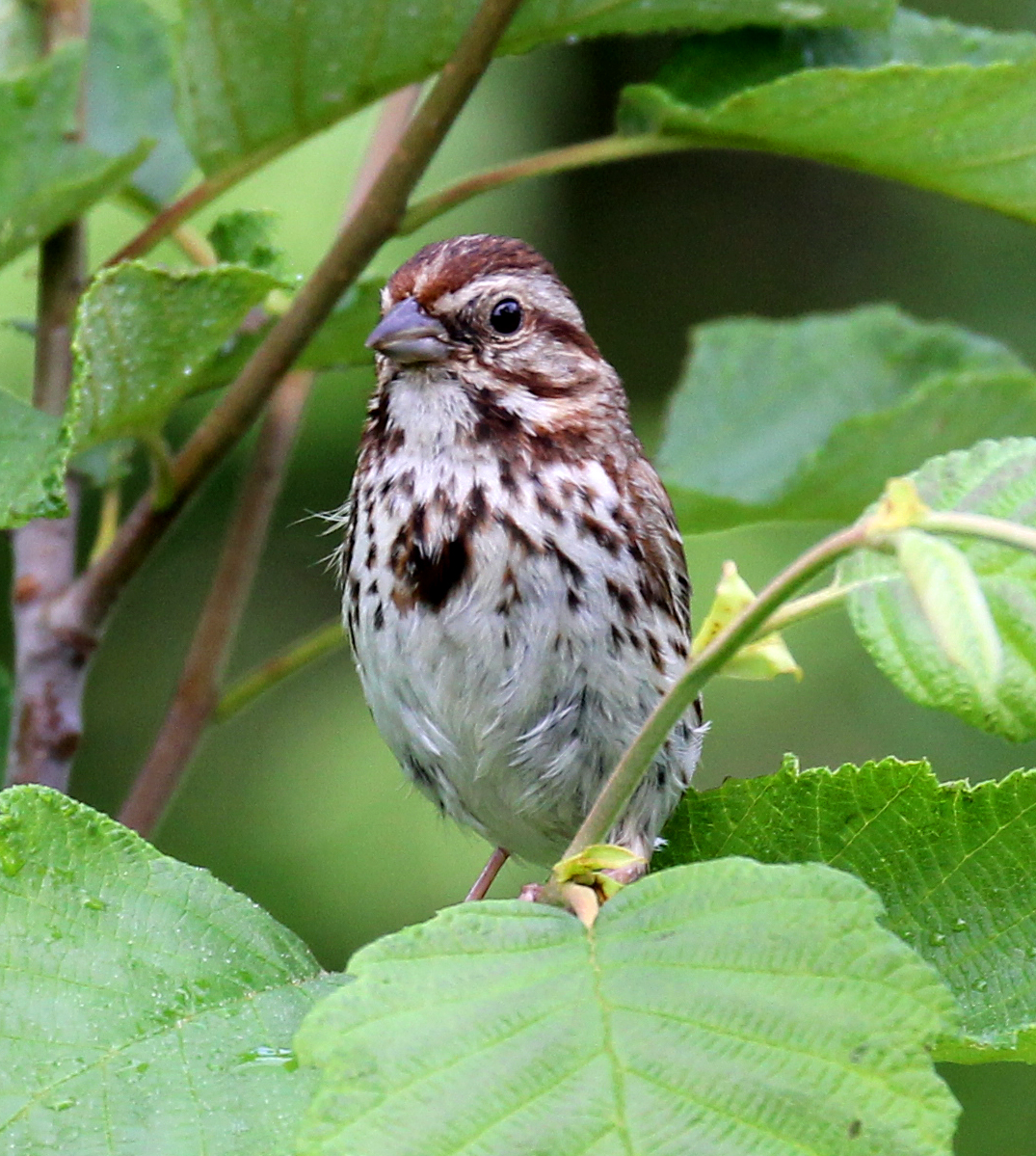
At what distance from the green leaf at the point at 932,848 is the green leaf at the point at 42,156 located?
3.22ft

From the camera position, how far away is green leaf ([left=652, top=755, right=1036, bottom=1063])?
154 centimetres

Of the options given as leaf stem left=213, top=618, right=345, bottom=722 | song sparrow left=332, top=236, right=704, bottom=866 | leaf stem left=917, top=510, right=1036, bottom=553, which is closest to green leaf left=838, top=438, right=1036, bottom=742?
leaf stem left=917, top=510, right=1036, bottom=553

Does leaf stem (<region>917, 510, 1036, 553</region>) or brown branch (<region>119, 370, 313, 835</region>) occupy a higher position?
leaf stem (<region>917, 510, 1036, 553</region>)

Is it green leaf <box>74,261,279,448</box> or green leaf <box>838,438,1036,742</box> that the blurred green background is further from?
green leaf <box>838,438,1036,742</box>

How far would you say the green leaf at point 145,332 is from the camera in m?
1.62

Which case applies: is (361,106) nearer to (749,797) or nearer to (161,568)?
(749,797)

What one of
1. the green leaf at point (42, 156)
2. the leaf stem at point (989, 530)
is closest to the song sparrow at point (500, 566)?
the green leaf at point (42, 156)

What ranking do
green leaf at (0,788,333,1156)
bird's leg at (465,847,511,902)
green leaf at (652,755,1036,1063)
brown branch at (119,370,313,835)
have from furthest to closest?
1. bird's leg at (465,847,511,902)
2. brown branch at (119,370,313,835)
3. green leaf at (652,755,1036,1063)
4. green leaf at (0,788,333,1156)

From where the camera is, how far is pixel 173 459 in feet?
6.47

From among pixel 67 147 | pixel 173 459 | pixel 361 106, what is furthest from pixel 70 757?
pixel 361 106

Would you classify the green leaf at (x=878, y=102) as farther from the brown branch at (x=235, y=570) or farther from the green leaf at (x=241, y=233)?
the green leaf at (x=241, y=233)

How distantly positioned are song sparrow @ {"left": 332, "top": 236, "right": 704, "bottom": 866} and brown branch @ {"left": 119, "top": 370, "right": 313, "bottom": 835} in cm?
14

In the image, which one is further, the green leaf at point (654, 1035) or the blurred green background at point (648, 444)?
the blurred green background at point (648, 444)

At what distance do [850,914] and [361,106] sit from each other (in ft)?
3.96
